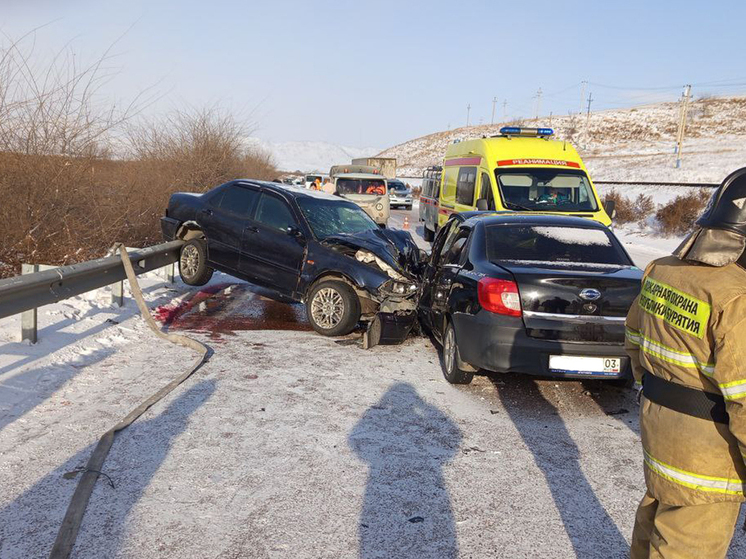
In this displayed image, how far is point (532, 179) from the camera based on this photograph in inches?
465

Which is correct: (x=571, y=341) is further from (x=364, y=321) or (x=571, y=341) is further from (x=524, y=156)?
(x=524, y=156)

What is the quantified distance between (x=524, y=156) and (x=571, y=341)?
24.8 feet

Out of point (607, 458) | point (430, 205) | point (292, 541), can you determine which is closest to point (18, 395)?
point (292, 541)

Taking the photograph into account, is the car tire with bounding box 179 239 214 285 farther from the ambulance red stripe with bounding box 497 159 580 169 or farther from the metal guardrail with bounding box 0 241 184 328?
the ambulance red stripe with bounding box 497 159 580 169

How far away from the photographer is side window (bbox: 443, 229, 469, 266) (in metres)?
6.58

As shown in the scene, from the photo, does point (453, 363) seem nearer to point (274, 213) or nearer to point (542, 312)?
point (542, 312)

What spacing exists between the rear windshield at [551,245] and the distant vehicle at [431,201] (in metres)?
11.4

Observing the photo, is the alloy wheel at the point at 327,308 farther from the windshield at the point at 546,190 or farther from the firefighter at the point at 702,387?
the firefighter at the point at 702,387

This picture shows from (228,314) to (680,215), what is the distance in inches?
793

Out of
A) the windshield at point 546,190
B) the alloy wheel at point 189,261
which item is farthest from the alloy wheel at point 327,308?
the windshield at point 546,190

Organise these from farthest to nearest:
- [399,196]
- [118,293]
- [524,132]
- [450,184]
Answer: [399,196], [450,184], [524,132], [118,293]

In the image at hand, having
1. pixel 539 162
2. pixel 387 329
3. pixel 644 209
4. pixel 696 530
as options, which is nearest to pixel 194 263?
pixel 387 329

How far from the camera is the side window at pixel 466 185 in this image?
42.9ft

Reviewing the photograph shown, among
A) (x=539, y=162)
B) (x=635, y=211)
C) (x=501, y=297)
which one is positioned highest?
(x=539, y=162)
